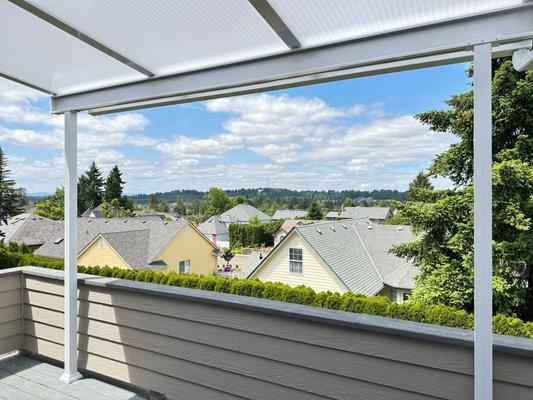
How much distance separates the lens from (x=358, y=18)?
54.8 inches

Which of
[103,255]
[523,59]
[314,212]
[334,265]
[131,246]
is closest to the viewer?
[523,59]

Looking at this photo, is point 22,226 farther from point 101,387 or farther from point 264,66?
point 264,66

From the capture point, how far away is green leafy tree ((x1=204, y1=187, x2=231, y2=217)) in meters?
21.2

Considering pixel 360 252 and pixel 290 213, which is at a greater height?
pixel 290 213

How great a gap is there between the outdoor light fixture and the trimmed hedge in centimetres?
384

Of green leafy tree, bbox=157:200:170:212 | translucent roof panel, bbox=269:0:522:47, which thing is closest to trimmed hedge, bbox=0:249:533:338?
translucent roof panel, bbox=269:0:522:47

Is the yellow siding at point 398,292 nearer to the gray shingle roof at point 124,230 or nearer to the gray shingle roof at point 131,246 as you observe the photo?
the gray shingle roof at point 124,230

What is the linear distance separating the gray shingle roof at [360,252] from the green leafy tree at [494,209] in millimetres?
2949

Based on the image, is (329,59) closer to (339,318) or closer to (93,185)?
(339,318)

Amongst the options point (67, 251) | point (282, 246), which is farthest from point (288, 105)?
point (67, 251)

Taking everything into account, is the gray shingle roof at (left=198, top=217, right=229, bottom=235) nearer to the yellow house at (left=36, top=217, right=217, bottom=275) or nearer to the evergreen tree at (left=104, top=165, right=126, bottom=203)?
the yellow house at (left=36, top=217, right=217, bottom=275)

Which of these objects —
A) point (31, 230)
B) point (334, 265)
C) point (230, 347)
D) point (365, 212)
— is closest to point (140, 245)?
point (31, 230)

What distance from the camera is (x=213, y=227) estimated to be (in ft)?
74.1

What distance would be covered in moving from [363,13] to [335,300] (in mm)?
4922
